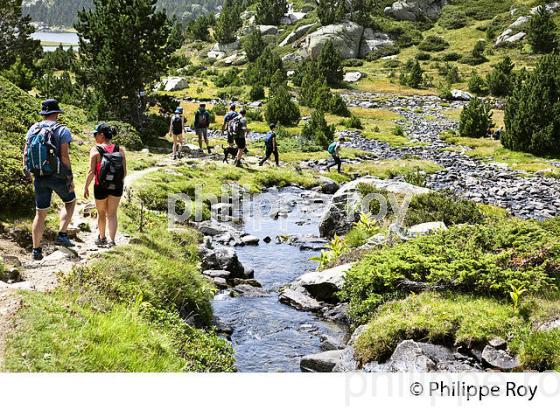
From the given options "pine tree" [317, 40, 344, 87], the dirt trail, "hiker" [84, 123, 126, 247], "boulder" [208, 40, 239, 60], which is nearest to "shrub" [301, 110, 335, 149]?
the dirt trail

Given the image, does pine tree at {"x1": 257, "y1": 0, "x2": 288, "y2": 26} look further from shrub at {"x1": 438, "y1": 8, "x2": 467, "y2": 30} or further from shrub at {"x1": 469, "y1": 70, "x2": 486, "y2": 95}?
shrub at {"x1": 469, "y1": 70, "x2": 486, "y2": 95}

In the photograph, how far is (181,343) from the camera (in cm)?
880

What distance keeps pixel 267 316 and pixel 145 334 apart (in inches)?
175

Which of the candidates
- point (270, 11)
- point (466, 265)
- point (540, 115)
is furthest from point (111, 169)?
point (270, 11)

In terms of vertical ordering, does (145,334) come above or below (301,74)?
below

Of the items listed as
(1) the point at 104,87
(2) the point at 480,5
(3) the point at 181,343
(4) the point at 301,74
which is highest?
(2) the point at 480,5

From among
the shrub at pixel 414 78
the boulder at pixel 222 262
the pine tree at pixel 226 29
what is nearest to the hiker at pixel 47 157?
the boulder at pixel 222 262

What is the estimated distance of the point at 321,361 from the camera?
9.46 meters

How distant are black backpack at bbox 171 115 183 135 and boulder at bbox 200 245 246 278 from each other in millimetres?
11310

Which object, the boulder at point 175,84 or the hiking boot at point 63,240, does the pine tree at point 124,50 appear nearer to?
the hiking boot at point 63,240

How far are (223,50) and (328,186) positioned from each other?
83112 mm
